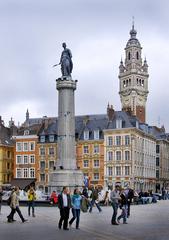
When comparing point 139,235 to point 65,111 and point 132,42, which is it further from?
point 132,42

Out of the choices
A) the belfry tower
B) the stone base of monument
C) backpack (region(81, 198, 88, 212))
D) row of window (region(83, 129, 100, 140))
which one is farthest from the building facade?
backpack (region(81, 198, 88, 212))

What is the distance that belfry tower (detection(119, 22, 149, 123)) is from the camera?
131m

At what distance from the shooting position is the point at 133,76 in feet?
435

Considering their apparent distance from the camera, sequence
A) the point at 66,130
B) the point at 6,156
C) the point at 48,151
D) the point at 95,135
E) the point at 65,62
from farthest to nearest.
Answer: the point at 6,156 → the point at 48,151 → the point at 95,135 → the point at 65,62 → the point at 66,130

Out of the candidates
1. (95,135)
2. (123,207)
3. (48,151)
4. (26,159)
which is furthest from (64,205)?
(26,159)

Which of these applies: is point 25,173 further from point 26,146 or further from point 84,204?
point 84,204

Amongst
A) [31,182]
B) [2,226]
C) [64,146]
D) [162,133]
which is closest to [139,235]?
[2,226]

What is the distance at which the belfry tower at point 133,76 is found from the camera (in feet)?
431

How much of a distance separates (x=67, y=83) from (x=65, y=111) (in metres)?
2.18

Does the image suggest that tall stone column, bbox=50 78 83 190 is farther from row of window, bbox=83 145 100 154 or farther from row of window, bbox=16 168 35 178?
row of window, bbox=16 168 35 178

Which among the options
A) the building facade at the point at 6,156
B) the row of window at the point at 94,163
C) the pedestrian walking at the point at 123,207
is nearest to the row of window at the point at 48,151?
the row of window at the point at 94,163

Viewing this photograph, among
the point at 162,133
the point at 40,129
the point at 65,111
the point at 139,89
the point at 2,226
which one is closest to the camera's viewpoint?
the point at 2,226

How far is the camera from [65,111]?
4084 centimetres

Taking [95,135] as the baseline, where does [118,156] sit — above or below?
below
